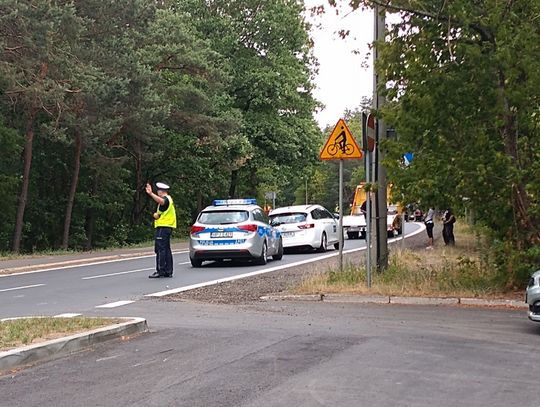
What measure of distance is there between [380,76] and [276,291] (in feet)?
13.7

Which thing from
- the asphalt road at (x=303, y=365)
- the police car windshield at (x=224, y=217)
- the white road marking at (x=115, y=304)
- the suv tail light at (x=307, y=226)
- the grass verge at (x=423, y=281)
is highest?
the police car windshield at (x=224, y=217)

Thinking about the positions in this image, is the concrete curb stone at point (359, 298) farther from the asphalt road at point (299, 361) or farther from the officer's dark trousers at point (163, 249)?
Answer: the officer's dark trousers at point (163, 249)

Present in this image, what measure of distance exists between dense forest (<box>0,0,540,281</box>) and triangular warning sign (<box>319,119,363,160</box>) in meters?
0.82

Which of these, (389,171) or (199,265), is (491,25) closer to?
(389,171)

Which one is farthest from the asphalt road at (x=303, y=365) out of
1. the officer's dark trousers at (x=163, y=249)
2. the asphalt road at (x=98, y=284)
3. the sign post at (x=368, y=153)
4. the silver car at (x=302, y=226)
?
the silver car at (x=302, y=226)

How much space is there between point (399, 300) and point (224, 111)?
2996cm

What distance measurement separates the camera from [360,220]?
35875mm

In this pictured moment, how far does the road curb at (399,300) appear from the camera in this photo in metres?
10.7

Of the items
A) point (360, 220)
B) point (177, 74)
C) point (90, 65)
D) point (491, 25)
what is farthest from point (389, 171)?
point (177, 74)

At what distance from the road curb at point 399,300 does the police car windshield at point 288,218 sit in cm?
1139

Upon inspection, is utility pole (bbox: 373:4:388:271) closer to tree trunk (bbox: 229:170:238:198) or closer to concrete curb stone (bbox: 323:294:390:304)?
concrete curb stone (bbox: 323:294:390:304)

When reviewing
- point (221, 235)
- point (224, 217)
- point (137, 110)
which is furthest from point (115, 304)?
point (137, 110)

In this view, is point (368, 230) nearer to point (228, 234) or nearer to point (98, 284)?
point (98, 284)

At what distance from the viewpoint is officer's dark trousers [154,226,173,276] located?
48.2 ft
